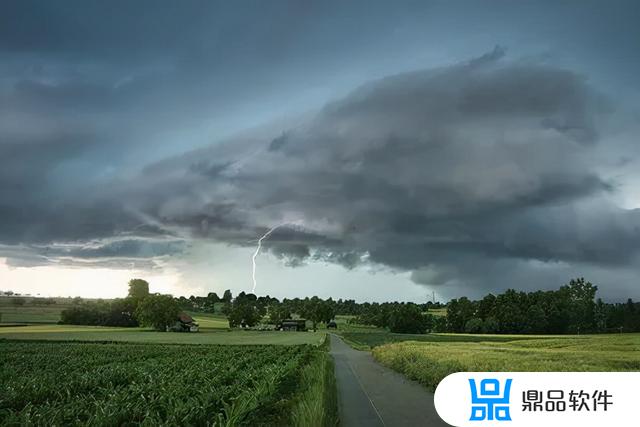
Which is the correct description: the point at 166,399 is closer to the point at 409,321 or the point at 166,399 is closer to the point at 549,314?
the point at 549,314

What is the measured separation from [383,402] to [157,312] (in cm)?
12356

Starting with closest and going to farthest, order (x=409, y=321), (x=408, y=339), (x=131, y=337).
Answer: (x=131, y=337) → (x=408, y=339) → (x=409, y=321)

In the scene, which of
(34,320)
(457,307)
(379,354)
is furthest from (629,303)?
(34,320)

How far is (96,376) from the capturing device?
28.8 metres

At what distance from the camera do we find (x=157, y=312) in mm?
138250

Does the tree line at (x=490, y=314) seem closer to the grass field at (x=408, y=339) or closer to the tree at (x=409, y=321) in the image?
the tree at (x=409, y=321)

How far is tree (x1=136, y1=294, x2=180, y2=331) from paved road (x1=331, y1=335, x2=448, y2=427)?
364 feet

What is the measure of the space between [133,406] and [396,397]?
1239 cm

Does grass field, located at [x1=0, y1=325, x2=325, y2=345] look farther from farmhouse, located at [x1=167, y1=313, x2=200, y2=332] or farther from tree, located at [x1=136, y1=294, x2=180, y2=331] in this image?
farmhouse, located at [x1=167, y1=313, x2=200, y2=332]

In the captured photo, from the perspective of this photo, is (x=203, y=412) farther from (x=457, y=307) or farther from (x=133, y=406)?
(x=457, y=307)

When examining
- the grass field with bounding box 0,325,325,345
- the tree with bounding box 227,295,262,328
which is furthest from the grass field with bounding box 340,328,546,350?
the tree with bounding box 227,295,262,328

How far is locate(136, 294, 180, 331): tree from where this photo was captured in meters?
138

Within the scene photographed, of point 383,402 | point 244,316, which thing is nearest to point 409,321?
point 244,316

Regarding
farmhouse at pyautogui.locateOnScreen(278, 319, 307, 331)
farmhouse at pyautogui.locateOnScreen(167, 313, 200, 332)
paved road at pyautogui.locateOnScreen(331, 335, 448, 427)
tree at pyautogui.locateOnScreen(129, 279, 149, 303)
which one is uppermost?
tree at pyautogui.locateOnScreen(129, 279, 149, 303)
